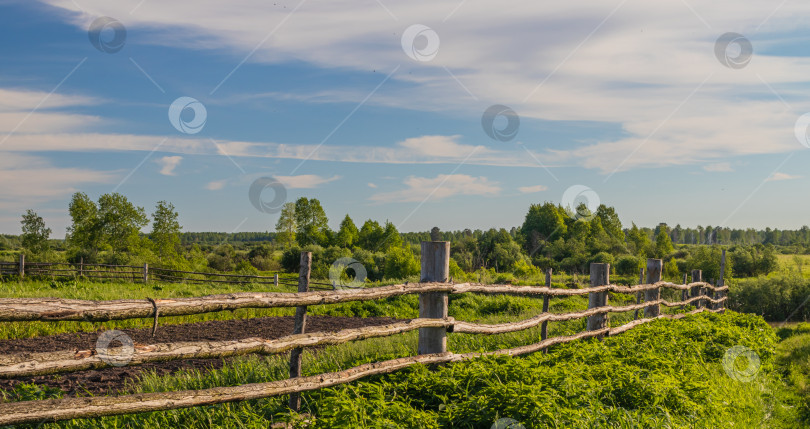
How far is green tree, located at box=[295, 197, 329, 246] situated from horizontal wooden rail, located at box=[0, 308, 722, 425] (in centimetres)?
5034

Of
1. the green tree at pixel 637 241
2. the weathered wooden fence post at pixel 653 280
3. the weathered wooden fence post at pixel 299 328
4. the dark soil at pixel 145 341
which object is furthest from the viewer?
the green tree at pixel 637 241

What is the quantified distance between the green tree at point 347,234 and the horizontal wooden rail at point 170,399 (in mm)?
46059

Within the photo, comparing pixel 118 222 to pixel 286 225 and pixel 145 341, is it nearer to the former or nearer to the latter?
pixel 286 225

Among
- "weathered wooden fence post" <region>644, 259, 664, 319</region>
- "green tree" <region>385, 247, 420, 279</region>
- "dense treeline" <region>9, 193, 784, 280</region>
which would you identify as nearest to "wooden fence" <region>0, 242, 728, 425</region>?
"weathered wooden fence post" <region>644, 259, 664, 319</region>

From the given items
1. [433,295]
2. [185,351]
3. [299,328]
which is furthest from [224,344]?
[433,295]

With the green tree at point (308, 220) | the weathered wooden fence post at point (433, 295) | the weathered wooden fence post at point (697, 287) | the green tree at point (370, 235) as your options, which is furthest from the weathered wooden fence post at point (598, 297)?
the green tree at point (308, 220)

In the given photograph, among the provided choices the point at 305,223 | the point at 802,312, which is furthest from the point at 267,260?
the point at 802,312

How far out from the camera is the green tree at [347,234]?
51281 millimetres

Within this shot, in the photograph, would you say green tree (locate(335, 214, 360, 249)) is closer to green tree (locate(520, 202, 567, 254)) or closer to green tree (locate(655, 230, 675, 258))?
green tree (locate(520, 202, 567, 254))

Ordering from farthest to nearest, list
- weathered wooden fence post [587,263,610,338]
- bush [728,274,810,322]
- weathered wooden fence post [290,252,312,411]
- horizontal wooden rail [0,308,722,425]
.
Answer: bush [728,274,810,322] → weathered wooden fence post [587,263,610,338] → weathered wooden fence post [290,252,312,411] → horizontal wooden rail [0,308,722,425]

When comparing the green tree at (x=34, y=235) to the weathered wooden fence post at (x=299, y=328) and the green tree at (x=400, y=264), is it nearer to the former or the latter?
the green tree at (x=400, y=264)

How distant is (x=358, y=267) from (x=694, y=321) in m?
28.8

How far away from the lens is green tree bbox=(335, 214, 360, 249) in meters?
51.3

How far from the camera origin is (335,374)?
4.27 meters
